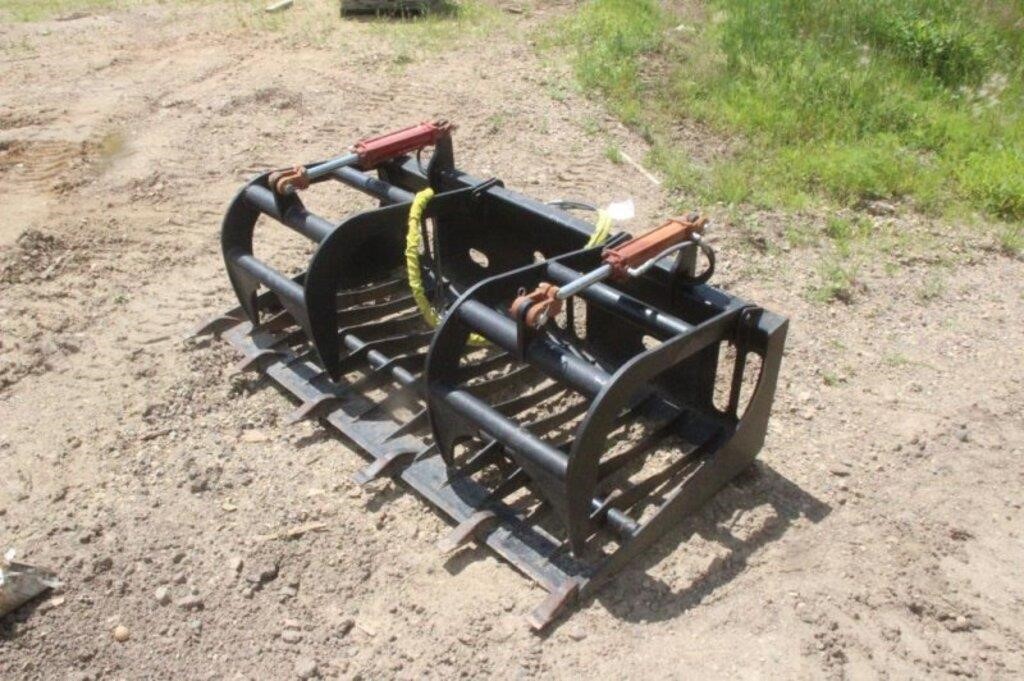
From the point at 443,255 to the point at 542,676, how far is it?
222cm

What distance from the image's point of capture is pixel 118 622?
322 centimetres

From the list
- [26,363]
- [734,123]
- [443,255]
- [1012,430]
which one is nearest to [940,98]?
[734,123]

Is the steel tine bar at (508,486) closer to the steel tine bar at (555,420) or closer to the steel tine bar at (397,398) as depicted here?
the steel tine bar at (555,420)

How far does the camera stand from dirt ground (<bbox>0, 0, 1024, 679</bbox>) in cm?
308

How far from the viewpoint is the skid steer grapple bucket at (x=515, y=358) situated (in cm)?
317

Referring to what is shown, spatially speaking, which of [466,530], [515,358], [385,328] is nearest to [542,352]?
[515,358]

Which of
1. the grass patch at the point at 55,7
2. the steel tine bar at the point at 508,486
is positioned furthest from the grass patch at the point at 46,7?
the steel tine bar at the point at 508,486

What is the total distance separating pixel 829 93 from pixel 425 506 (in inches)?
201

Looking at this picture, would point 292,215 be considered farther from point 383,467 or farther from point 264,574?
point 264,574

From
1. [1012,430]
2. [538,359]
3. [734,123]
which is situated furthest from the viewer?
[734,123]

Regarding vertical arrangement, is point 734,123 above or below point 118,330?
above

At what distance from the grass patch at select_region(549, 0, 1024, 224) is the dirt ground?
1.41 feet

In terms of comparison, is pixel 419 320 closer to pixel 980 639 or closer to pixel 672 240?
pixel 672 240

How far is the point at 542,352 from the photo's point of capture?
3.19 m
